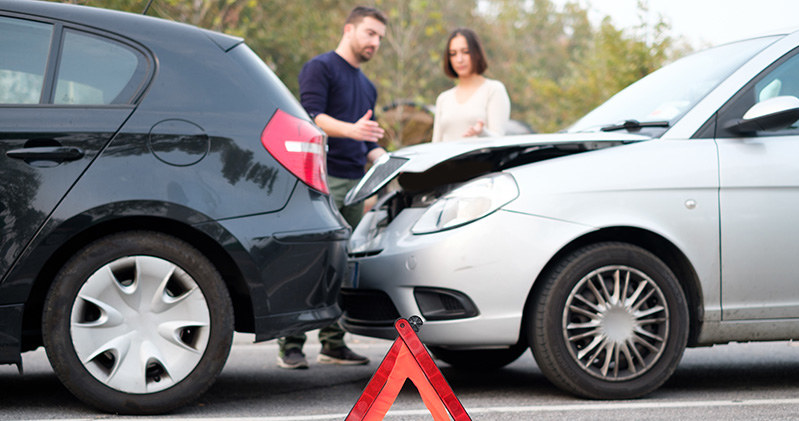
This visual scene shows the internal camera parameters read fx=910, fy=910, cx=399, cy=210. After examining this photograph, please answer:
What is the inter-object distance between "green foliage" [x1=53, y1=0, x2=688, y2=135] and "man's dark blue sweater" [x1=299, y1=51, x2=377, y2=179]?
199 cm

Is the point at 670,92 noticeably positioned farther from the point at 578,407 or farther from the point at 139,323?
the point at 139,323

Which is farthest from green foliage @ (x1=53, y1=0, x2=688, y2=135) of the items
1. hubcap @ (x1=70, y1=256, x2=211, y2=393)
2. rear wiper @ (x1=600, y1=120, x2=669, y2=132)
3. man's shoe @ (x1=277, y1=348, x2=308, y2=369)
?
rear wiper @ (x1=600, y1=120, x2=669, y2=132)

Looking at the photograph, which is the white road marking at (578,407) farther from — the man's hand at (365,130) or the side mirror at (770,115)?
the man's hand at (365,130)

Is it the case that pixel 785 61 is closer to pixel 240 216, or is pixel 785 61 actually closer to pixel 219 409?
pixel 240 216

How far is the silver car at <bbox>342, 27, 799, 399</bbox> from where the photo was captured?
4039 mm

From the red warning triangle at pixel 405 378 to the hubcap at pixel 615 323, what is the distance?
4.35 ft

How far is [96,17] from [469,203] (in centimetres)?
180

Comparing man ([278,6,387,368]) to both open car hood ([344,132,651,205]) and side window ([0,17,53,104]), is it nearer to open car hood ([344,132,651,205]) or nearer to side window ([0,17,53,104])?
open car hood ([344,132,651,205])

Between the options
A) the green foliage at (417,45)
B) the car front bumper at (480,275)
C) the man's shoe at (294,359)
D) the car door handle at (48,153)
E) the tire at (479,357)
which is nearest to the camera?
the car door handle at (48,153)

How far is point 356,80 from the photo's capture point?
18.7 feet

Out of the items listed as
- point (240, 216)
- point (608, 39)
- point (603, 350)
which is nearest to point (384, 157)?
point (240, 216)

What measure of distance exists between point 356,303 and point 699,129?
1.86m

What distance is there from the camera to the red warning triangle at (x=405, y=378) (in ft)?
9.29

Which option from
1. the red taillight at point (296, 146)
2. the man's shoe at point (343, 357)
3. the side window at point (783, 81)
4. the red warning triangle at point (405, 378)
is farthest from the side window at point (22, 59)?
the side window at point (783, 81)
